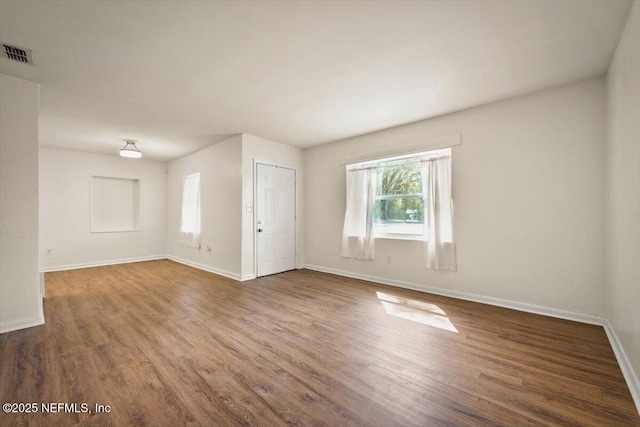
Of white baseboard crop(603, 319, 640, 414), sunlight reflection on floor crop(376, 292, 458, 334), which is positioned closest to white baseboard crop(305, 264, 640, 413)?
white baseboard crop(603, 319, 640, 414)

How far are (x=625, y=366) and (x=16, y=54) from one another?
222 inches

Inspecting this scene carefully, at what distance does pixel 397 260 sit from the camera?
4352 mm

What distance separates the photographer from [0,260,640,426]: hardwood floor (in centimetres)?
157

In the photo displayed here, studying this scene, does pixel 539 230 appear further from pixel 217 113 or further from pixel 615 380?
pixel 217 113

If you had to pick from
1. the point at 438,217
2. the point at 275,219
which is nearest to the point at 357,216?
the point at 438,217

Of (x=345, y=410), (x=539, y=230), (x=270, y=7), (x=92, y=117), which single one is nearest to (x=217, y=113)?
(x=92, y=117)

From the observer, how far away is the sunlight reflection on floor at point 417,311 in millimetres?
2869

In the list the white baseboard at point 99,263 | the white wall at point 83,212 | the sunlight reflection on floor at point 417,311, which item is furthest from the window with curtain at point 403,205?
the white wall at point 83,212

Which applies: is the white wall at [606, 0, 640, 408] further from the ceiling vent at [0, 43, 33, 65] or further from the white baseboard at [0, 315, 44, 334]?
the white baseboard at [0, 315, 44, 334]

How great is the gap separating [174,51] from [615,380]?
171 inches

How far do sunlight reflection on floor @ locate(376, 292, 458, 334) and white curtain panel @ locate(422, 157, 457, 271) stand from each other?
697 millimetres

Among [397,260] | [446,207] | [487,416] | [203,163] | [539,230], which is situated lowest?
[487,416]

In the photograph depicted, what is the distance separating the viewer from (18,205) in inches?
108

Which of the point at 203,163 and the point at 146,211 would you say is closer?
the point at 203,163
